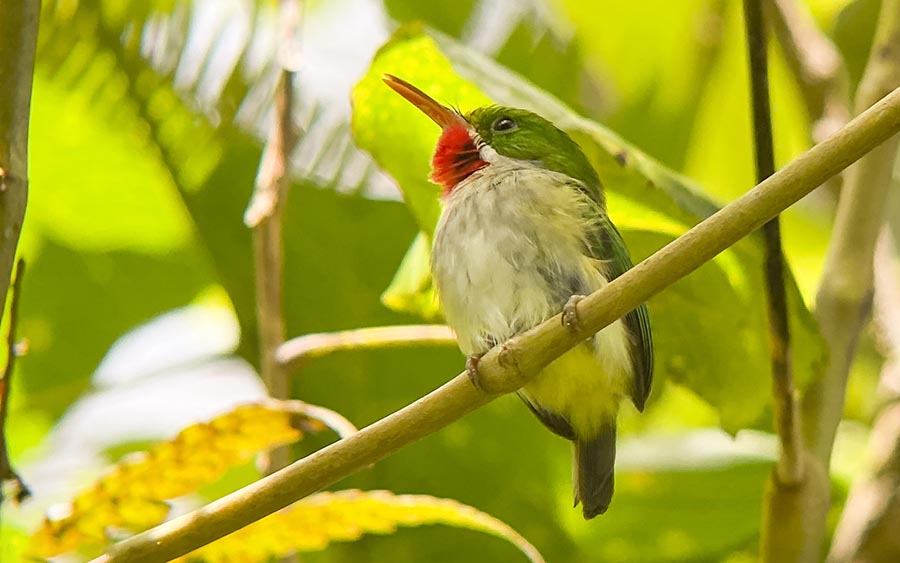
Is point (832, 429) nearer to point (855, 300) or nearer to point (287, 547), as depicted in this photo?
point (855, 300)

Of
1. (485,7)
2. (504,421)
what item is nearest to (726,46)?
(485,7)

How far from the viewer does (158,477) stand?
140 cm

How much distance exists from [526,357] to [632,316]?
58 centimetres

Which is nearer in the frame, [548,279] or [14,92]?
[14,92]

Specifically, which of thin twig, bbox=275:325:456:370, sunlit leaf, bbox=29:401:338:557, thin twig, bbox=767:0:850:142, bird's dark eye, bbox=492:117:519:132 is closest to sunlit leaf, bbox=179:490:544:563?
sunlit leaf, bbox=29:401:338:557

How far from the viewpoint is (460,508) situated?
1476 mm

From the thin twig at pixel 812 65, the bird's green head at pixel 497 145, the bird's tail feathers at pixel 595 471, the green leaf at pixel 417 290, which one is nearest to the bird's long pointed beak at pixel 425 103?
the bird's green head at pixel 497 145

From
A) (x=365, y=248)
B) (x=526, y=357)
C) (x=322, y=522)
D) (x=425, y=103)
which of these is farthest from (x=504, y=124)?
(x=526, y=357)

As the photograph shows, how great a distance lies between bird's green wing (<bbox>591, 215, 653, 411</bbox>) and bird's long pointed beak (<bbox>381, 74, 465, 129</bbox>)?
0.33 m

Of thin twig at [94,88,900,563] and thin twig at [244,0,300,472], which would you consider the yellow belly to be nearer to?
thin twig at [244,0,300,472]

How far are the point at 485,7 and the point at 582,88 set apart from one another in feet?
1.19

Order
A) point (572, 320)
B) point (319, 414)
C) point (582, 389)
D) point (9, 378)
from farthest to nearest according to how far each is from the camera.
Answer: point (582, 389)
point (319, 414)
point (9, 378)
point (572, 320)

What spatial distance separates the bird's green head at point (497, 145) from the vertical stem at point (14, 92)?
801 mm

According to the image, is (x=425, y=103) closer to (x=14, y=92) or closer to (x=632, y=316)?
(x=632, y=316)
